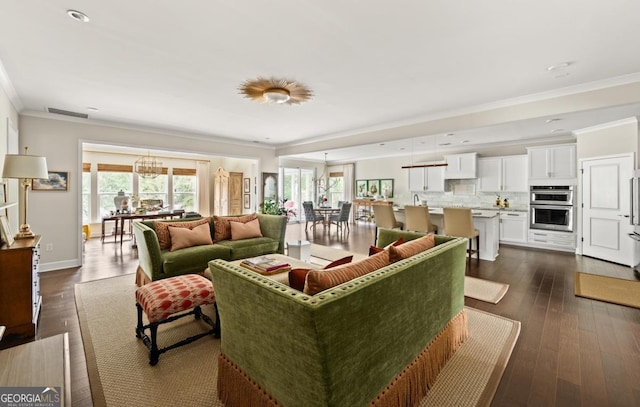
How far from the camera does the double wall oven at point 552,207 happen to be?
5.73 metres

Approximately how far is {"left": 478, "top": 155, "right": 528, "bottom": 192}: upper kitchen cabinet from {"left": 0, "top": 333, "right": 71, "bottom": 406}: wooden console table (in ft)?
25.9

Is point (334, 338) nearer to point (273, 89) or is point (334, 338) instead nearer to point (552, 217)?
point (273, 89)

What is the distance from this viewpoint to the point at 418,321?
5.83 ft

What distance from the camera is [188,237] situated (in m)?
3.76

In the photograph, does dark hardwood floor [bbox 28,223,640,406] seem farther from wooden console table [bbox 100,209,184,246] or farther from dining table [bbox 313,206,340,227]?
dining table [bbox 313,206,340,227]

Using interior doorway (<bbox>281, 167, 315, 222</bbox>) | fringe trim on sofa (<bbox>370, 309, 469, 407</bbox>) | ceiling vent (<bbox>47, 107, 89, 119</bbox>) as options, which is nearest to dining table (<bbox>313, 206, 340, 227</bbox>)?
interior doorway (<bbox>281, 167, 315, 222</bbox>)

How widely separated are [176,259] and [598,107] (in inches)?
209

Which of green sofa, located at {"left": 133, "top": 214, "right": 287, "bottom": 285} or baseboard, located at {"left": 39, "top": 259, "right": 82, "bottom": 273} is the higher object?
green sofa, located at {"left": 133, "top": 214, "right": 287, "bottom": 285}

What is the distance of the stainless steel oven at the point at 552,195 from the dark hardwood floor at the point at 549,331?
4.59 feet

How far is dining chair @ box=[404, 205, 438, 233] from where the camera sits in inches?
209

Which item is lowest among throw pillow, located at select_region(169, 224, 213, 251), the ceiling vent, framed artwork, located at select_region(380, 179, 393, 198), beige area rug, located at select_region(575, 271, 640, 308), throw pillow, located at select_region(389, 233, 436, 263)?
beige area rug, located at select_region(575, 271, 640, 308)

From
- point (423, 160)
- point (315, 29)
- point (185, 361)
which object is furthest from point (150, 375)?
point (423, 160)

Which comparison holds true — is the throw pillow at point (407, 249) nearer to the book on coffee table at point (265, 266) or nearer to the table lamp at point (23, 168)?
the book on coffee table at point (265, 266)

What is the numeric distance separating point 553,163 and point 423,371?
6228mm
